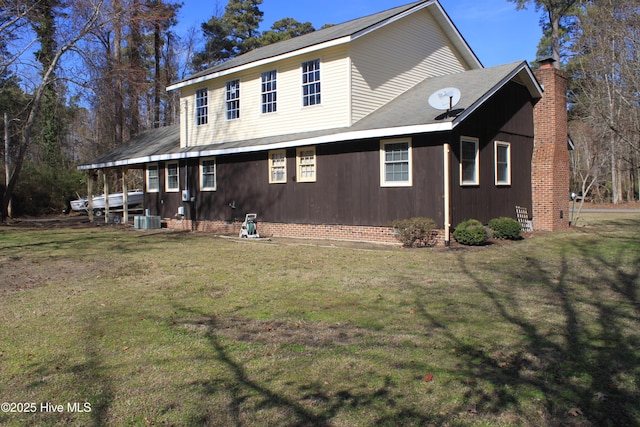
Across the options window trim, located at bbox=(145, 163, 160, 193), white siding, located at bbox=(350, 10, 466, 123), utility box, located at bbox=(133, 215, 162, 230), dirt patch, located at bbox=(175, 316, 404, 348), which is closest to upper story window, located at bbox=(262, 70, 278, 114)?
white siding, located at bbox=(350, 10, 466, 123)

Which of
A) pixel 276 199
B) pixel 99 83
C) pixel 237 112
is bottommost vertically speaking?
pixel 276 199

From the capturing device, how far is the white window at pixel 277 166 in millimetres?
16453

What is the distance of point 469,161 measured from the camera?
1389cm

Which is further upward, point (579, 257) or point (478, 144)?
point (478, 144)

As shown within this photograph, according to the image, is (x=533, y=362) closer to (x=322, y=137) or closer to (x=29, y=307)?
(x=29, y=307)

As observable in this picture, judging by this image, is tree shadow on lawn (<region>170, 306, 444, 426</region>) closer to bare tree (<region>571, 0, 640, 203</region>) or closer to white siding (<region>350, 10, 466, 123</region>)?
white siding (<region>350, 10, 466, 123</region>)

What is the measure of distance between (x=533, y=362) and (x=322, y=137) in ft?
35.8

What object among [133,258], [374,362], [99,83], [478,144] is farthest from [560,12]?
[374,362]

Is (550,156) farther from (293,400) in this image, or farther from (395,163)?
(293,400)

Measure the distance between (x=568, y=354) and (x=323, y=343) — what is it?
92.9 inches

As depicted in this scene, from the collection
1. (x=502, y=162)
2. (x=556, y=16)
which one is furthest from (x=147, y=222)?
(x=556, y=16)

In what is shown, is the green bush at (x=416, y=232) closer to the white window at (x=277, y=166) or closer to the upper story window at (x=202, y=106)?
the white window at (x=277, y=166)

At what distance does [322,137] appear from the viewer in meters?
14.6

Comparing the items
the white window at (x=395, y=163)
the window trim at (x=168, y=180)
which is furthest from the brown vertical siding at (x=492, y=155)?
the window trim at (x=168, y=180)
